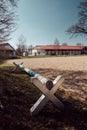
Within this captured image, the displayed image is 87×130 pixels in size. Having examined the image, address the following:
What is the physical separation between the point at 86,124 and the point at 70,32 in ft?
33.1

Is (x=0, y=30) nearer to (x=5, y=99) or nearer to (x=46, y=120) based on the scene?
(x=5, y=99)

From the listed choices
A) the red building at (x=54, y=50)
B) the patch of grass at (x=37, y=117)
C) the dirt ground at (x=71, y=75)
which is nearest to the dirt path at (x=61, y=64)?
the dirt ground at (x=71, y=75)

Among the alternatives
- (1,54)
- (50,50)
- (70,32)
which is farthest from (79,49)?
(1,54)

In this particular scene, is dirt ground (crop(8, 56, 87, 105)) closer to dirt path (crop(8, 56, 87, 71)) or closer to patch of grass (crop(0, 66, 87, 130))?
dirt path (crop(8, 56, 87, 71))

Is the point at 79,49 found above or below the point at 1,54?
below

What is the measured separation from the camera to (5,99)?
5.25 m

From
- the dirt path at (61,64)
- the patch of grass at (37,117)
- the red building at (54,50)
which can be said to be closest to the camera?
the patch of grass at (37,117)

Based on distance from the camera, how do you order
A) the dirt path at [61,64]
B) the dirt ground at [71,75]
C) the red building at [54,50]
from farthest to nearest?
the red building at [54,50] < the dirt path at [61,64] < the dirt ground at [71,75]

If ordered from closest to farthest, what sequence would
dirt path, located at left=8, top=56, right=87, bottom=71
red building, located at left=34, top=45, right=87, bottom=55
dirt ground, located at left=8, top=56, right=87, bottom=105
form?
dirt ground, located at left=8, top=56, right=87, bottom=105 < dirt path, located at left=8, top=56, right=87, bottom=71 < red building, located at left=34, top=45, right=87, bottom=55

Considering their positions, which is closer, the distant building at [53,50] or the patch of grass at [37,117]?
the patch of grass at [37,117]

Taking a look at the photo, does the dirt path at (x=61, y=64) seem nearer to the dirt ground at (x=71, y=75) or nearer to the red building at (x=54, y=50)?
the dirt ground at (x=71, y=75)

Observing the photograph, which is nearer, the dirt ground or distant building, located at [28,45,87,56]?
the dirt ground

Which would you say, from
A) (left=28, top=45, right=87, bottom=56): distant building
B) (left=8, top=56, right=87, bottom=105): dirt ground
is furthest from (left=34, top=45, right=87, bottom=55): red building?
(left=8, top=56, right=87, bottom=105): dirt ground

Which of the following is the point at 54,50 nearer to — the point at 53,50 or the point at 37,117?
the point at 53,50
